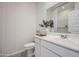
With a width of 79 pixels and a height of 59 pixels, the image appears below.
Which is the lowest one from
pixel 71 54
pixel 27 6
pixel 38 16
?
pixel 71 54

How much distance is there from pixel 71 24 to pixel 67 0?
582 mm

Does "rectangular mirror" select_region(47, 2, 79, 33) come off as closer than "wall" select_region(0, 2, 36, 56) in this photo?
Yes

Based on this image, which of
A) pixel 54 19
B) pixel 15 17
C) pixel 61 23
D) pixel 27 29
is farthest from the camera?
pixel 27 29

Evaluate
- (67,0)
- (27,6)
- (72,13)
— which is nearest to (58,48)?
(72,13)

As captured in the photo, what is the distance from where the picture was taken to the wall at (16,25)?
2859 mm

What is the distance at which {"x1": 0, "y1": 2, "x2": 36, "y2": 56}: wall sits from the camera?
9.38 feet

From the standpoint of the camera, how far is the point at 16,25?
3.06 metres

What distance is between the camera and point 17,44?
3.09m

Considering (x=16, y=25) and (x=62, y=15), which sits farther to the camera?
(x=16, y=25)

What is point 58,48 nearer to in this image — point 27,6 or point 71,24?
point 71,24

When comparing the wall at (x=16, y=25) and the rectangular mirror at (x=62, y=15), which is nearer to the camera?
the rectangular mirror at (x=62, y=15)

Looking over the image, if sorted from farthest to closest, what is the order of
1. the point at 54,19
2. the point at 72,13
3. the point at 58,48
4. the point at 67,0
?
the point at 54,19, the point at 67,0, the point at 72,13, the point at 58,48

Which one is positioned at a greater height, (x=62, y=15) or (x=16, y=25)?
(x=62, y=15)

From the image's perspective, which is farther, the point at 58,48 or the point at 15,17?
the point at 15,17
